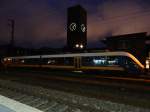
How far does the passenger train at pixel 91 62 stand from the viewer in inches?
878

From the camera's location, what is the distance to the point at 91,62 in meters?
25.0

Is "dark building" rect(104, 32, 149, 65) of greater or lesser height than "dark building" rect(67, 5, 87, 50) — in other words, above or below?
below

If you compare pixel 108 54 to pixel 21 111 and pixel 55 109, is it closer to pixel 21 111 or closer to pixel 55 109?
pixel 55 109

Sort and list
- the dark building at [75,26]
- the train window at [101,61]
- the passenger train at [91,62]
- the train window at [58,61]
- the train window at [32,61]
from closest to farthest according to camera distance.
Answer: the passenger train at [91,62]
the train window at [101,61]
the train window at [58,61]
the train window at [32,61]
the dark building at [75,26]

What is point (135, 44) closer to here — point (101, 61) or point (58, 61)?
point (58, 61)

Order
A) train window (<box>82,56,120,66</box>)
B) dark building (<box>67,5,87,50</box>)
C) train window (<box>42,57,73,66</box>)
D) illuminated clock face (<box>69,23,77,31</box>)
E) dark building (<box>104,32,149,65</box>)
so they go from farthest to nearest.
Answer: illuminated clock face (<box>69,23,77,31</box>), dark building (<box>67,5,87,50</box>), dark building (<box>104,32,149,65</box>), train window (<box>42,57,73,66</box>), train window (<box>82,56,120,66</box>)

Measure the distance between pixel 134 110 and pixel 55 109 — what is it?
281 cm

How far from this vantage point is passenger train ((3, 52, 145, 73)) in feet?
73.2

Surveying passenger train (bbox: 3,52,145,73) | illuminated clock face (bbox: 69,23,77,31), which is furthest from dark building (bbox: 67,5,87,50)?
passenger train (bbox: 3,52,145,73)

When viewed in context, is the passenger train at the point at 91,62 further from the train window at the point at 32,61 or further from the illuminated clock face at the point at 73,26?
the illuminated clock face at the point at 73,26

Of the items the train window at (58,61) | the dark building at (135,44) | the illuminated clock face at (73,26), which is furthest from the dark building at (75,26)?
the train window at (58,61)

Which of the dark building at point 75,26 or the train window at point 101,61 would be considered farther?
the dark building at point 75,26

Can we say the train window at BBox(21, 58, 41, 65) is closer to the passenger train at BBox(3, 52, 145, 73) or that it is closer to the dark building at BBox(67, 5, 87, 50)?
the passenger train at BBox(3, 52, 145, 73)

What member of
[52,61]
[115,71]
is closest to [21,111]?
[115,71]
